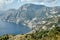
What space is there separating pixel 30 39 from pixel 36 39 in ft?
13.0

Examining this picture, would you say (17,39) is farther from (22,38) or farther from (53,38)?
(53,38)

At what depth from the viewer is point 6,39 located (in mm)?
81750

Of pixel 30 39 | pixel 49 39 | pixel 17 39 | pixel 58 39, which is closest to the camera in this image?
pixel 58 39

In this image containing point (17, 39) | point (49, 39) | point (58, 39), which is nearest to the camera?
point (58, 39)

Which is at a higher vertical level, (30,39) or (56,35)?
(56,35)

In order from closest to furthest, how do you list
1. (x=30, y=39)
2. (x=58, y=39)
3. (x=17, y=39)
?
(x=58, y=39) < (x=30, y=39) < (x=17, y=39)

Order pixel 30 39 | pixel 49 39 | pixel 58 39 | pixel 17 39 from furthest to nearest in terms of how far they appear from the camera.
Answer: pixel 17 39, pixel 30 39, pixel 49 39, pixel 58 39

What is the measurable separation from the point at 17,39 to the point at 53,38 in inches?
912

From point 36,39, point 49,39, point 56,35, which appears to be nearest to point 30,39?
point 36,39

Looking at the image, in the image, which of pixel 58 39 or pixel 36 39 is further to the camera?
pixel 36 39

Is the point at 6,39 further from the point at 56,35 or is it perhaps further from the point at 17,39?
the point at 56,35

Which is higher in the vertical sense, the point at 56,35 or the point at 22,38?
the point at 56,35

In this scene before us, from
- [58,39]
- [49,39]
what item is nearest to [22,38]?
[49,39]

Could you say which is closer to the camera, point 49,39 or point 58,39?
point 58,39
